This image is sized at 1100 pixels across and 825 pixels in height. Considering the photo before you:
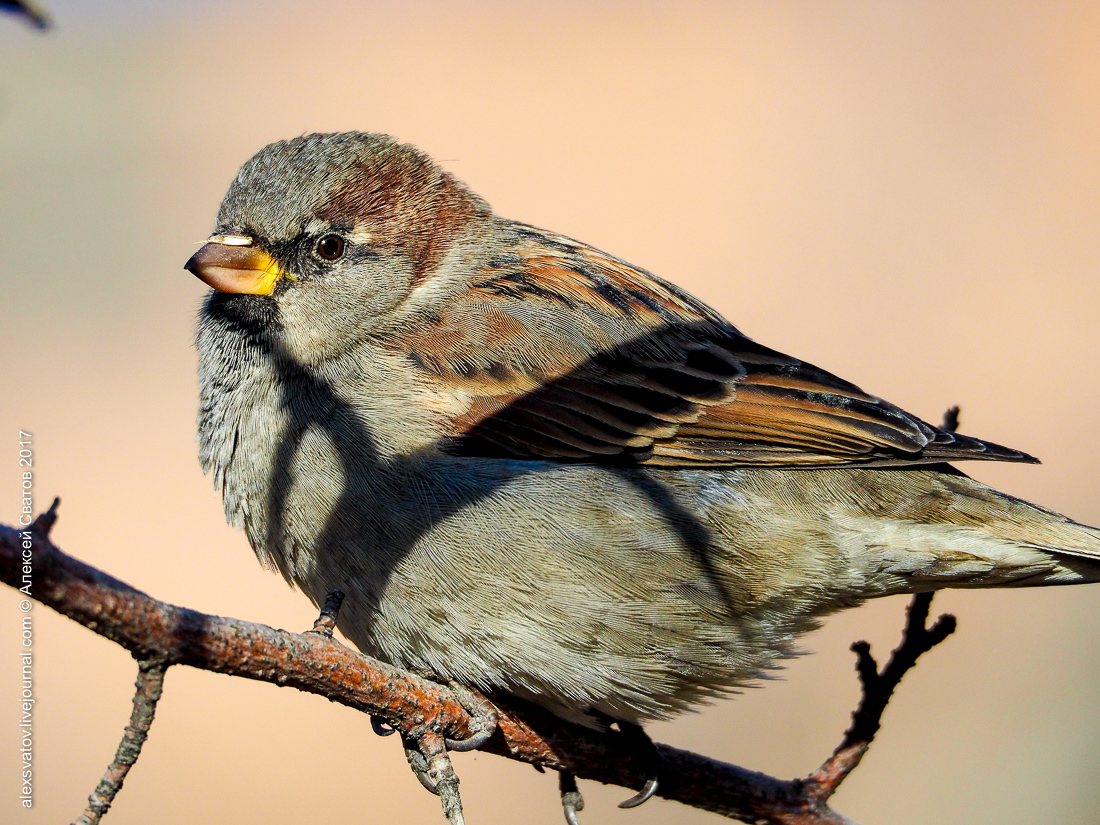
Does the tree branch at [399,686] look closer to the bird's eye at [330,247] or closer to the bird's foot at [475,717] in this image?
the bird's foot at [475,717]

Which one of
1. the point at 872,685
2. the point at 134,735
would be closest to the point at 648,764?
the point at 872,685

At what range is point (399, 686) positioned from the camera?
242 centimetres

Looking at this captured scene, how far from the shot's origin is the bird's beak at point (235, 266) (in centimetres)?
314

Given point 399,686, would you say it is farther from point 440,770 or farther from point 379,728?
point 379,728

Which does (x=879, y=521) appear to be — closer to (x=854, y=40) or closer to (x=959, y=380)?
(x=959, y=380)

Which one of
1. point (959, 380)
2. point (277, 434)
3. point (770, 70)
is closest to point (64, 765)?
point (277, 434)

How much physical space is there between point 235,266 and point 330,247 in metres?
0.28

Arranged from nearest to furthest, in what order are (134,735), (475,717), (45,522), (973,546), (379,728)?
(45,522), (134,735), (475,717), (973,546), (379,728)

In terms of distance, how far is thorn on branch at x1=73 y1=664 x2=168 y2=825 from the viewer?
5.47 ft

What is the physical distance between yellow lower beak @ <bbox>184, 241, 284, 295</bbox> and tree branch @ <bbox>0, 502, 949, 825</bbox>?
1.23 m

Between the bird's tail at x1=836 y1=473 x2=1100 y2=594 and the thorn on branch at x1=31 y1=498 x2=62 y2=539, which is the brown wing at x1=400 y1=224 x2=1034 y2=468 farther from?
the thorn on branch at x1=31 y1=498 x2=62 y2=539

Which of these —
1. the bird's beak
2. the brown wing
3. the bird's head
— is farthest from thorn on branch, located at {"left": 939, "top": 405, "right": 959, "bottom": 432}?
the bird's beak

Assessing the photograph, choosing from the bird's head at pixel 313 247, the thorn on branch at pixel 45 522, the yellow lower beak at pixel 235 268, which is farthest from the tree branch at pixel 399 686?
the yellow lower beak at pixel 235 268

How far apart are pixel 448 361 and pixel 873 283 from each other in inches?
232
